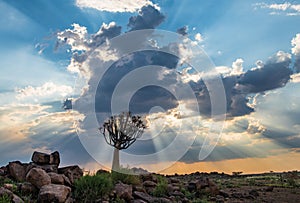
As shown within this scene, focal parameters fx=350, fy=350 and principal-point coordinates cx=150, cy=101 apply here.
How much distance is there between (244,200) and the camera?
19469 mm

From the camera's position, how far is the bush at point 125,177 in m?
18.6

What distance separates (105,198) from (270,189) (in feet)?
52.4

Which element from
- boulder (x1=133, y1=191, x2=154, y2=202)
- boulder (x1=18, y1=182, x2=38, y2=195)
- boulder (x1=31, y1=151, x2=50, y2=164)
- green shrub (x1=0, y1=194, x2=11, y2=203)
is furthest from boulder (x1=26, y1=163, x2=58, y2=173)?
green shrub (x1=0, y1=194, x2=11, y2=203)

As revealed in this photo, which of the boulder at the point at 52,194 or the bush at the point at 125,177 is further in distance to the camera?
the bush at the point at 125,177

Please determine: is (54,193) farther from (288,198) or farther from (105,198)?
(288,198)

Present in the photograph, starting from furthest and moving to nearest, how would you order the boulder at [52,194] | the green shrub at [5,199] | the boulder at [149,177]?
1. the boulder at [149,177]
2. the boulder at [52,194]
3. the green shrub at [5,199]

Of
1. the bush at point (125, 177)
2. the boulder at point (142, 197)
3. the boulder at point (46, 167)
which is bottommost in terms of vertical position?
the boulder at point (142, 197)

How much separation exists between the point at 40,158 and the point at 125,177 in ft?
15.7

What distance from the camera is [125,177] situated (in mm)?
19188

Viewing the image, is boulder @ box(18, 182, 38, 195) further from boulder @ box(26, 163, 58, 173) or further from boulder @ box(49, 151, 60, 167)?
boulder @ box(49, 151, 60, 167)

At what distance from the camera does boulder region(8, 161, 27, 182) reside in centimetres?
1577

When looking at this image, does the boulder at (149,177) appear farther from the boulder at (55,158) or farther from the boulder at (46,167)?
the boulder at (46,167)

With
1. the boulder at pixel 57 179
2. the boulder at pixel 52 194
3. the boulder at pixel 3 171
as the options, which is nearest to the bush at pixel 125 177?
the boulder at pixel 57 179

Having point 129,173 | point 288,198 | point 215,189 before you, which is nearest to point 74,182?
point 129,173
